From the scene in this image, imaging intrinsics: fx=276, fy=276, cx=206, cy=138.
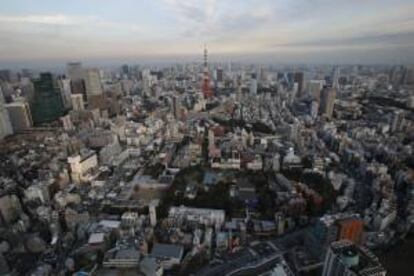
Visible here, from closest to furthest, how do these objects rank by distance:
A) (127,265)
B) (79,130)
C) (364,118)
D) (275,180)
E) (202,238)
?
(127,265) → (202,238) → (275,180) → (79,130) → (364,118)

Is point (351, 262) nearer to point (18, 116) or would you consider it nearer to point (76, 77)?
point (18, 116)

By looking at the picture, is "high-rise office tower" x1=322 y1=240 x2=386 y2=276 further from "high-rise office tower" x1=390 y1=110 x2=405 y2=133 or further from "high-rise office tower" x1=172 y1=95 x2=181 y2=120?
"high-rise office tower" x1=172 y1=95 x2=181 y2=120

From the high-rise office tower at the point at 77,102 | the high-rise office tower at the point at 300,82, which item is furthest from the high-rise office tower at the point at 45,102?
the high-rise office tower at the point at 300,82

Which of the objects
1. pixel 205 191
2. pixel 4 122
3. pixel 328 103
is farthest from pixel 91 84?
pixel 328 103

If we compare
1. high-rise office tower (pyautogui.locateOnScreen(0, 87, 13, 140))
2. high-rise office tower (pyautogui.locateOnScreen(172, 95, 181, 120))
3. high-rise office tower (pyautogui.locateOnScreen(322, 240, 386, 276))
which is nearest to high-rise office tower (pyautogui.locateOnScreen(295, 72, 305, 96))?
high-rise office tower (pyautogui.locateOnScreen(172, 95, 181, 120))

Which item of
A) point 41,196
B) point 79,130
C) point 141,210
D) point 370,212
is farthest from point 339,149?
point 79,130

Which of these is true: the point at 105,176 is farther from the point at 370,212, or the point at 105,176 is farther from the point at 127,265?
the point at 370,212
